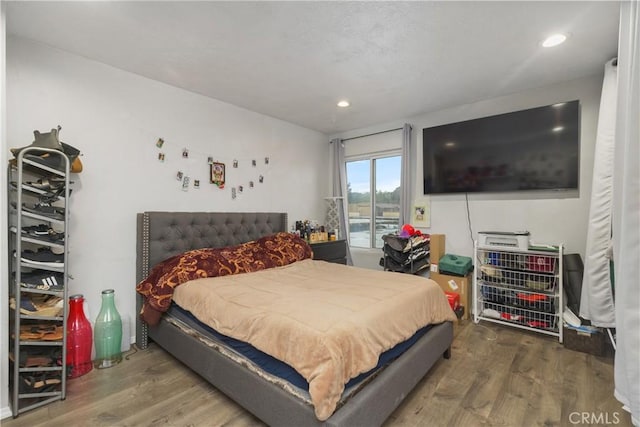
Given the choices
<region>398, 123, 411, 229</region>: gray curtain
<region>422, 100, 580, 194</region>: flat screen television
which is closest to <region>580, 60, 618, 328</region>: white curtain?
<region>422, 100, 580, 194</region>: flat screen television

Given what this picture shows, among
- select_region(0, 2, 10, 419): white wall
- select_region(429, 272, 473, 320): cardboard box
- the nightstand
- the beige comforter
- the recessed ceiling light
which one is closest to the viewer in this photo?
the beige comforter

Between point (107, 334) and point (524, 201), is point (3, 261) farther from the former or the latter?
point (524, 201)

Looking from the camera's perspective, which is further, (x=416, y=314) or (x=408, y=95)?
(x=408, y=95)

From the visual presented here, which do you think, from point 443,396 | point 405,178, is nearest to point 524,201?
point 405,178

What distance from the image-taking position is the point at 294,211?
4.30 m

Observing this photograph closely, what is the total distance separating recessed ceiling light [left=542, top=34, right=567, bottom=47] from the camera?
212cm

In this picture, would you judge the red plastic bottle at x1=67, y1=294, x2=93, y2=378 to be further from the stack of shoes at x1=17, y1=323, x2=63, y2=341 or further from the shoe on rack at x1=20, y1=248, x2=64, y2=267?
the shoe on rack at x1=20, y1=248, x2=64, y2=267

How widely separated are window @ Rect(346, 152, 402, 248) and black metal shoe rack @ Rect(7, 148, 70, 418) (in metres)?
3.64

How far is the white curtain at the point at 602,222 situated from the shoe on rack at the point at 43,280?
407cm

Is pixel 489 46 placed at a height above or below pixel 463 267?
above

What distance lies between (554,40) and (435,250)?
7.40 feet

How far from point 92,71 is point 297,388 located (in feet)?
9.57

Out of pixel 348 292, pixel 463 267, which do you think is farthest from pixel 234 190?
pixel 463 267

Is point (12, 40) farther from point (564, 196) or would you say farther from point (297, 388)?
point (564, 196)
